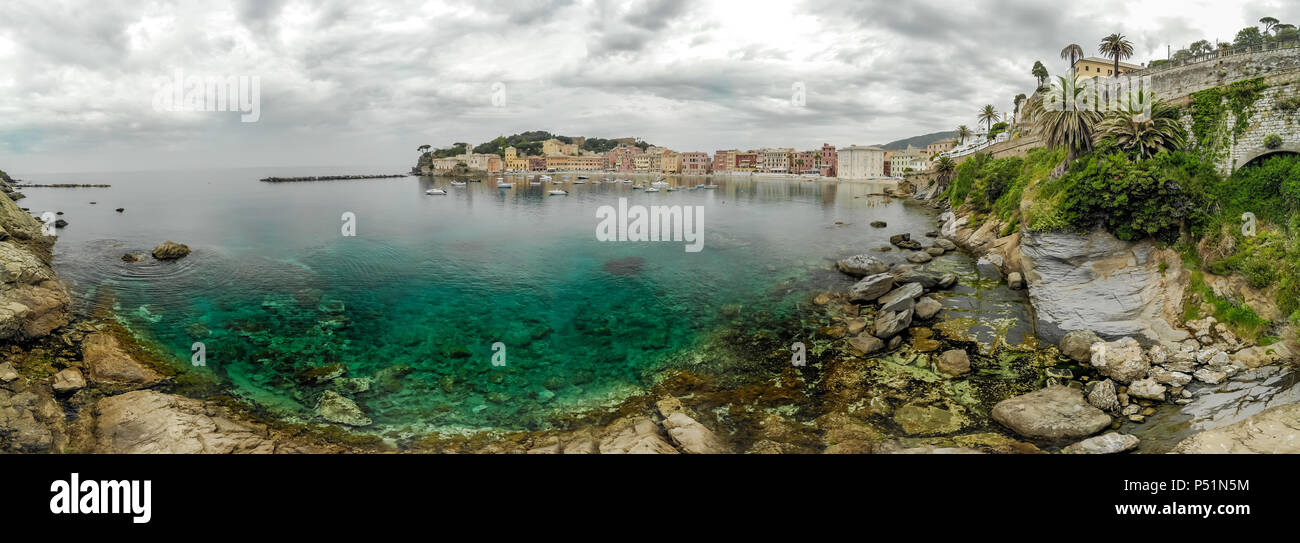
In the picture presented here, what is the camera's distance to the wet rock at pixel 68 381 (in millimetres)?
17859

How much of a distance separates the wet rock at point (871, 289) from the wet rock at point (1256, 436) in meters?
15.6

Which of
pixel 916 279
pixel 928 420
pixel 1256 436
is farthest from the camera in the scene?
pixel 916 279

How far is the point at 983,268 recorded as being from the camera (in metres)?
33.7

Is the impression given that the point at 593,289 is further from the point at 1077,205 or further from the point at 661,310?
the point at 1077,205

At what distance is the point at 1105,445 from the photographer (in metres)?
14.1

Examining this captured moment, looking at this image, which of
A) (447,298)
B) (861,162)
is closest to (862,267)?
(447,298)

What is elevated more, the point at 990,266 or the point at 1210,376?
the point at 990,266

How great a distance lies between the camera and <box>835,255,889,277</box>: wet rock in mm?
34812

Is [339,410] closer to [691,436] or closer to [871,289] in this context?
[691,436]

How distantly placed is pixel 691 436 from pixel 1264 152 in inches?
1109

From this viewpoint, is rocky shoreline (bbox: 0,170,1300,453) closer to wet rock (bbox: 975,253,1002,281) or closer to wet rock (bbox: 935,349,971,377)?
wet rock (bbox: 935,349,971,377)

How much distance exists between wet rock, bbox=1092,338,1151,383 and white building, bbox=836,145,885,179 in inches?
6381

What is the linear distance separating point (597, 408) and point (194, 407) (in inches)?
486

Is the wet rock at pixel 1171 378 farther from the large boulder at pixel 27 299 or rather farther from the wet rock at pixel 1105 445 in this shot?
the large boulder at pixel 27 299
